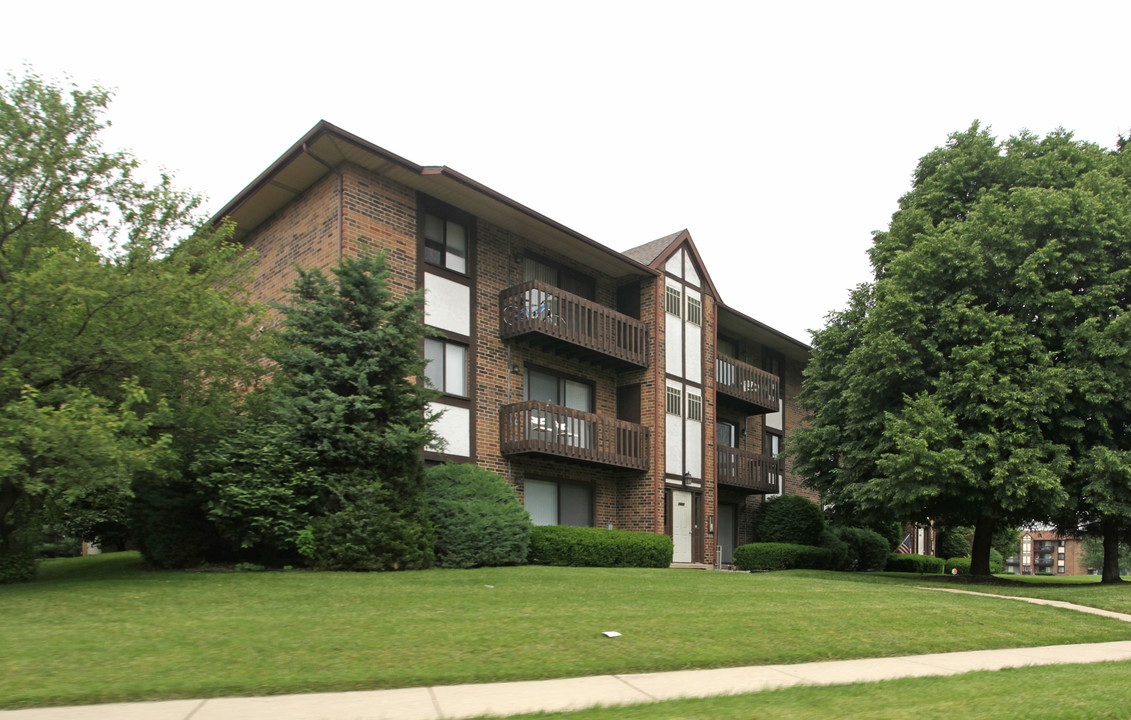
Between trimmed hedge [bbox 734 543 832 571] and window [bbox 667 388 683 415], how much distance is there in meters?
4.42

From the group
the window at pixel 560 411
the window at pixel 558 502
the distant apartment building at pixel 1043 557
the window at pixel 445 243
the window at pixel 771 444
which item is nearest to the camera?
the window at pixel 445 243

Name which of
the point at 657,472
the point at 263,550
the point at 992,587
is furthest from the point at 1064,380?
the point at 263,550

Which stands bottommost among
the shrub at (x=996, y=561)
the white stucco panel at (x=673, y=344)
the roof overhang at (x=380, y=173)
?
the shrub at (x=996, y=561)

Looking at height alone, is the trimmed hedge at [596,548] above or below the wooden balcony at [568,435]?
below

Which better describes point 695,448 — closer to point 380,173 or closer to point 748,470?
point 748,470

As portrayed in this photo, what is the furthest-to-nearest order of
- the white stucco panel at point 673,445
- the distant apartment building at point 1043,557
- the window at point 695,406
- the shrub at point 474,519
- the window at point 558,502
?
the distant apartment building at point 1043,557 < the window at point 695,406 < the white stucco panel at point 673,445 < the window at point 558,502 < the shrub at point 474,519

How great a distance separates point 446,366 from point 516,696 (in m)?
13.5

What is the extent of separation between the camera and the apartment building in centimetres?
1911

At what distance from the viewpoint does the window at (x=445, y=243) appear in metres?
20.1

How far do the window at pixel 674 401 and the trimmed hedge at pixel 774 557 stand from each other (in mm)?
4416

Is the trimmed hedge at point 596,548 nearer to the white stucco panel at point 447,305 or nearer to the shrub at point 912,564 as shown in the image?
the white stucco panel at point 447,305

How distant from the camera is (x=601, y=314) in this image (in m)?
22.6

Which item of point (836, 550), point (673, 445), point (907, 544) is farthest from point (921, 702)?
point (907, 544)

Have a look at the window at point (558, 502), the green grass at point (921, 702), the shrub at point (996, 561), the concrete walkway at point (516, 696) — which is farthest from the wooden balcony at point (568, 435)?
the shrub at point (996, 561)
